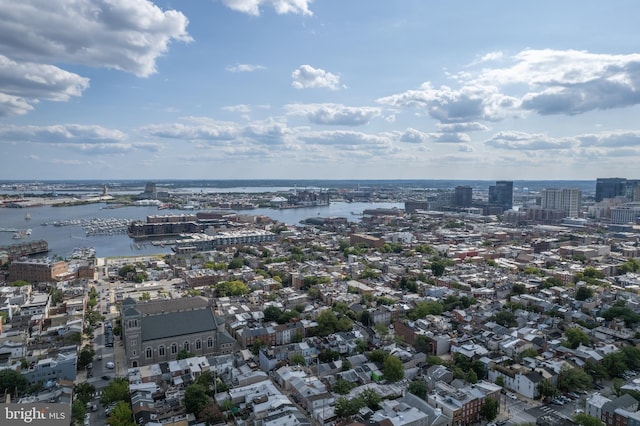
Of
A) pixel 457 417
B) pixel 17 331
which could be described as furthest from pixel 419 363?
pixel 17 331

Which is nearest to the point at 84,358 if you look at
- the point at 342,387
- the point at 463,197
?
the point at 342,387

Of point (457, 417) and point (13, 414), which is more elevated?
point (13, 414)

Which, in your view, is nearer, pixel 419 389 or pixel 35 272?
pixel 419 389

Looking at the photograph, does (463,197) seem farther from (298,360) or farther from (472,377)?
(298,360)

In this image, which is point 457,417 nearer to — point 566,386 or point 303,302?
point 566,386

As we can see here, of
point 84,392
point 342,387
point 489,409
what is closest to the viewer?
point 489,409

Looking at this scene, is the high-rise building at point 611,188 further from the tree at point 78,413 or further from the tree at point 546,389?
the tree at point 78,413

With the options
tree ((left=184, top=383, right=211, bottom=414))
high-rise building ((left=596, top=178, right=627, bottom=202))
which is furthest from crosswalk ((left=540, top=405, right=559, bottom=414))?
high-rise building ((left=596, top=178, right=627, bottom=202))
